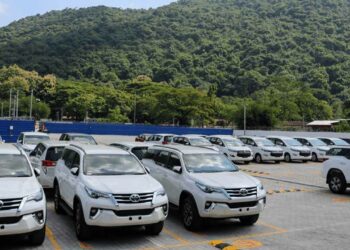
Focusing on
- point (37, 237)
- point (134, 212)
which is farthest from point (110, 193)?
point (37, 237)

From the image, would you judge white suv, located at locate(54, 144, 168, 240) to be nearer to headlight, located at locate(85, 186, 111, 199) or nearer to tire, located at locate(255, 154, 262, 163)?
headlight, located at locate(85, 186, 111, 199)

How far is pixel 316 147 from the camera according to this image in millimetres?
28312

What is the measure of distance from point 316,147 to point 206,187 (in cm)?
2131

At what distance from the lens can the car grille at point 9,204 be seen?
6934mm

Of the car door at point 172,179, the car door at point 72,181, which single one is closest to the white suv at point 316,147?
the car door at point 172,179

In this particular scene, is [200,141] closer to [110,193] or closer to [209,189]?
[209,189]

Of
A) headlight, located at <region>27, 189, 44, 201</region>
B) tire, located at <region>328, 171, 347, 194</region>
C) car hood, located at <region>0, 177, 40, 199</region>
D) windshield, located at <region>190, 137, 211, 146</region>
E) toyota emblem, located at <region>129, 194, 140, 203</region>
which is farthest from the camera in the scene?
windshield, located at <region>190, 137, 211, 146</region>

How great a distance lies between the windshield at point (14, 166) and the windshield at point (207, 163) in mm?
3439

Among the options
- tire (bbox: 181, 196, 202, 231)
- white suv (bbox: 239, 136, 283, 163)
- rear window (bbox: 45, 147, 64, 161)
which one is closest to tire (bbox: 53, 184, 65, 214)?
rear window (bbox: 45, 147, 64, 161)

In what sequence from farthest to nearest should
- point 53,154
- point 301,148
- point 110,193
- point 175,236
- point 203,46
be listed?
1. point 203,46
2. point 301,148
3. point 53,154
4. point 175,236
5. point 110,193

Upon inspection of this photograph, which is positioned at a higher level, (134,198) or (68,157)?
(68,157)

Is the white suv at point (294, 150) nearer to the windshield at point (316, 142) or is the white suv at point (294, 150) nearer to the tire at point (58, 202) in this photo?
the windshield at point (316, 142)

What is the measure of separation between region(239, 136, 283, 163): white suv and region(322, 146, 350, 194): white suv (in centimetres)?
1092

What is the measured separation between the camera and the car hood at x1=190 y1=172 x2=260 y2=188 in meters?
8.91
